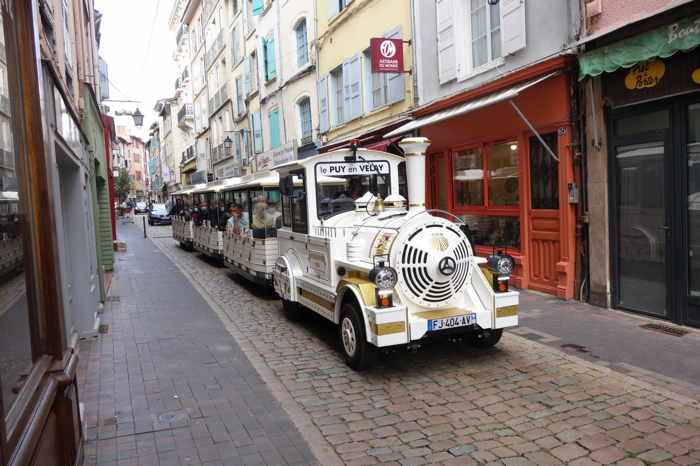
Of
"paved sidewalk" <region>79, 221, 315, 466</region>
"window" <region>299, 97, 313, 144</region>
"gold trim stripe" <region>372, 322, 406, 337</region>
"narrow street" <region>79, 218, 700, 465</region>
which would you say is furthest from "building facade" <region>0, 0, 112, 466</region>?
"window" <region>299, 97, 313, 144</region>

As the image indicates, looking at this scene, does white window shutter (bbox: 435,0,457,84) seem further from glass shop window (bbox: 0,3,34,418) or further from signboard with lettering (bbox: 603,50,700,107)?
glass shop window (bbox: 0,3,34,418)

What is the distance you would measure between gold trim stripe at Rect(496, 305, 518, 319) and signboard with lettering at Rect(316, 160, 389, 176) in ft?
8.77

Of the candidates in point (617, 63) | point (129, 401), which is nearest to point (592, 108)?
point (617, 63)

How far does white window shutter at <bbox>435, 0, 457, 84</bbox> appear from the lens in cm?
1042

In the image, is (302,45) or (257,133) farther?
(257,133)

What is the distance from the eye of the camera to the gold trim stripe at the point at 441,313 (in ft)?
17.4

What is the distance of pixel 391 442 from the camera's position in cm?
398

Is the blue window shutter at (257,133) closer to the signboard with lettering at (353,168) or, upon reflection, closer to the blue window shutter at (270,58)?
the blue window shutter at (270,58)

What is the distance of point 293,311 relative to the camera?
25.9ft

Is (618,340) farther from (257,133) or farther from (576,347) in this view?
(257,133)

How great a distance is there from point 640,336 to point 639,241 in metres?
1.50

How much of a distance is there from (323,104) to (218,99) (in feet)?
54.9

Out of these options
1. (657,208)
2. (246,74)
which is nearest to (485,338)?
(657,208)

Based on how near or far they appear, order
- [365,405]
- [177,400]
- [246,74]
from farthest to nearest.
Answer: [246,74], [177,400], [365,405]
